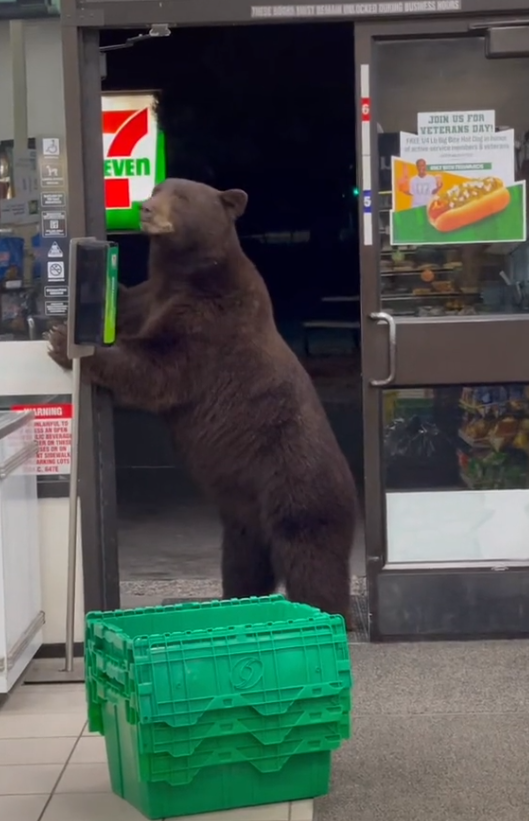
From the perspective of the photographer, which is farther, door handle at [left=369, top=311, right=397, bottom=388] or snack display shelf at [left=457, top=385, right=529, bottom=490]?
snack display shelf at [left=457, top=385, right=529, bottom=490]

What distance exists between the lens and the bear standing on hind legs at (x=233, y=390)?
5230mm

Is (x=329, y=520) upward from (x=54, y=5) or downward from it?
downward

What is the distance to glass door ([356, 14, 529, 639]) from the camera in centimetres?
533

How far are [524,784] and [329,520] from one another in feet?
5.63

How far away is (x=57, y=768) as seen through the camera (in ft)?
13.8

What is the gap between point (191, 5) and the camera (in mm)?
5156

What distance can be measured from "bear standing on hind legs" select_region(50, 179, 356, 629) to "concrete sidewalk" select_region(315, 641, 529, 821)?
20.0 inches

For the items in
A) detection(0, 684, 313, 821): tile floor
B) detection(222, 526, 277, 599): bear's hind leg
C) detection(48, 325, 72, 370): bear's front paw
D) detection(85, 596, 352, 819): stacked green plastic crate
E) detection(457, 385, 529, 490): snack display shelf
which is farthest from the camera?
detection(222, 526, 277, 599): bear's hind leg

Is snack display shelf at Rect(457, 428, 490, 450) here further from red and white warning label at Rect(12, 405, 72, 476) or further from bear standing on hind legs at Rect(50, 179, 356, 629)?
red and white warning label at Rect(12, 405, 72, 476)

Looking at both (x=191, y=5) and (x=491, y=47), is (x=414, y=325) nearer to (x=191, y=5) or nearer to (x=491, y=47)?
(x=491, y=47)

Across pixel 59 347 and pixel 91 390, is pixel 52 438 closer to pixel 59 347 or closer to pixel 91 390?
pixel 91 390

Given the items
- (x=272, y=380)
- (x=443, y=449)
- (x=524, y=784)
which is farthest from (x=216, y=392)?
(x=524, y=784)

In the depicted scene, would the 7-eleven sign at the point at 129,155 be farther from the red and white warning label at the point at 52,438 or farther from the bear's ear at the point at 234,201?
the red and white warning label at the point at 52,438

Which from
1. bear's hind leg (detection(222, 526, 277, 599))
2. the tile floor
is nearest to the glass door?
bear's hind leg (detection(222, 526, 277, 599))
